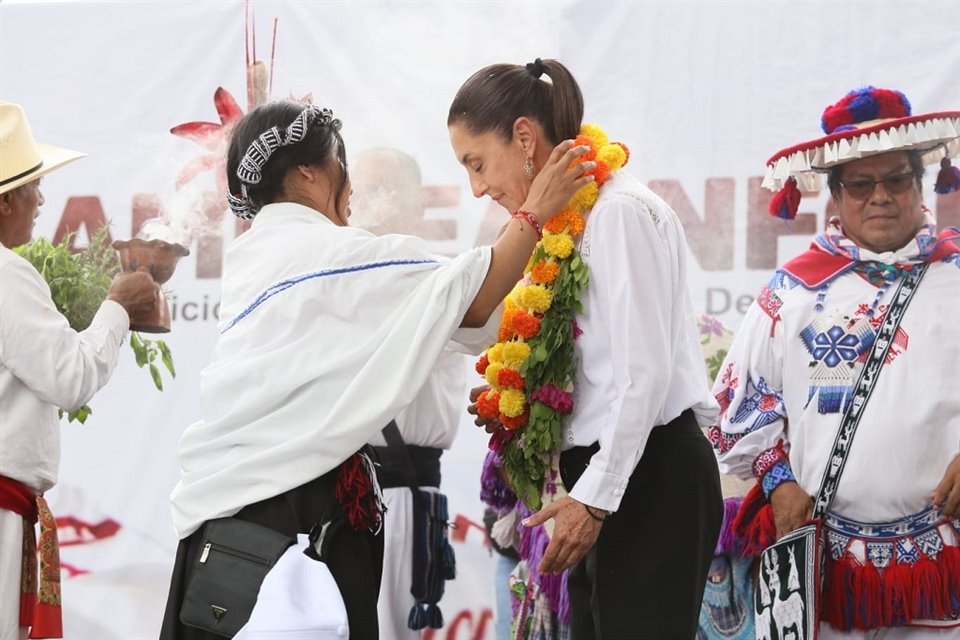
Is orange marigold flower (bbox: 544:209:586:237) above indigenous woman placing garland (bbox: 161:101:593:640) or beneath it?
above

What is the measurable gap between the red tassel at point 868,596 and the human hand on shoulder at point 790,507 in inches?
8.4

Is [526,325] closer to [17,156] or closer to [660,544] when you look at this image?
[660,544]

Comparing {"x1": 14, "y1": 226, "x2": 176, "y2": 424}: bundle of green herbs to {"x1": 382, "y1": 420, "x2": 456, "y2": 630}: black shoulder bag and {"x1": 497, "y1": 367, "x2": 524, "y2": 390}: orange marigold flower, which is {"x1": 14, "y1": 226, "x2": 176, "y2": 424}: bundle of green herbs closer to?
{"x1": 382, "y1": 420, "x2": 456, "y2": 630}: black shoulder bag

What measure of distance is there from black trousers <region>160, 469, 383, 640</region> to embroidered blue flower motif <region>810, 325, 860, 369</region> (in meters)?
1.61

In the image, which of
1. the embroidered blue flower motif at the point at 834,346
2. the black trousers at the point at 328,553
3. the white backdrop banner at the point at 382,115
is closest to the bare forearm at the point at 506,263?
the black trousers at the point at 328,553

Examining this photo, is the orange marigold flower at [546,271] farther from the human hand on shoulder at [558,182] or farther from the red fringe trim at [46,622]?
the red fringe trim at [46,622]

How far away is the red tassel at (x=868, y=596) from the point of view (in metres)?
3.46

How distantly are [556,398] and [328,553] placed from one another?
0.61m

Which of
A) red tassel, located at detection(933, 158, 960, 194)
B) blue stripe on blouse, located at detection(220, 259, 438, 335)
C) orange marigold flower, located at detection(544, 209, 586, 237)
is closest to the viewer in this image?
blue stripe on blouse, located at detection(220, 259, 438, 335)

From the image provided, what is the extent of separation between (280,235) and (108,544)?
300 centimetres

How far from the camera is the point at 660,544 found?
262 centimetres

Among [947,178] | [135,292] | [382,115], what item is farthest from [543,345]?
[382,115]

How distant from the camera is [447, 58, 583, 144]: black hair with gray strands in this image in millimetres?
2861

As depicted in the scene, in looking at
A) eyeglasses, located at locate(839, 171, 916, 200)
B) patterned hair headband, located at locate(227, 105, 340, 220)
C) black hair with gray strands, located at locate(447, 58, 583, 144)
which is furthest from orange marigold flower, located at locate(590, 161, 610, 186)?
eyeglasses, located at locate(839, 171, 916, 200)
